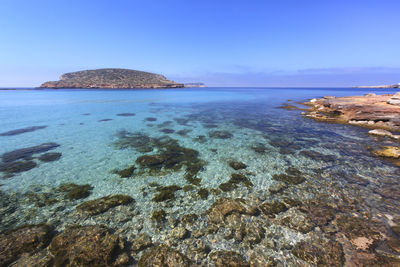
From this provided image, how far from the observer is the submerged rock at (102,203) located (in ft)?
23.1

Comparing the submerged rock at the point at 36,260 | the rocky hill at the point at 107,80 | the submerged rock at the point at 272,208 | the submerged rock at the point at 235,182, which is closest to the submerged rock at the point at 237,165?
the submerged rock at the point at 235,182

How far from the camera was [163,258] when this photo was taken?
500 cm

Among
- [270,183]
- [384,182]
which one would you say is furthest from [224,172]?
Result: [384,182]

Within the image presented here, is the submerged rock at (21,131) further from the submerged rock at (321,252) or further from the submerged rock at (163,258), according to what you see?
the submerged rock at (321,252)

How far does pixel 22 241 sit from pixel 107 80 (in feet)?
576

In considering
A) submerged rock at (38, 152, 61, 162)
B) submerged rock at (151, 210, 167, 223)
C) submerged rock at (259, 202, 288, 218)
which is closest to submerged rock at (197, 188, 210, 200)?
submerged rock at (151, 210, 167, 223)

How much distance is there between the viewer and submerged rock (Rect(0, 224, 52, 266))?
484 cm

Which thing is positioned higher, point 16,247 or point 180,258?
point 16,247

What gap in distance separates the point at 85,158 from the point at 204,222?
11.2 m

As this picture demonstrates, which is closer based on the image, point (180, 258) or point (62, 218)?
point (180, 258)

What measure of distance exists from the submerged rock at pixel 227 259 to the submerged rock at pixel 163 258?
0.90 meters

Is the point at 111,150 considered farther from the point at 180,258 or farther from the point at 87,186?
the point at 180,258

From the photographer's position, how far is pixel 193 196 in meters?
8.25

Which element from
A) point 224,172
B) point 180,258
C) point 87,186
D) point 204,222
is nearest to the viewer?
point 180,258
